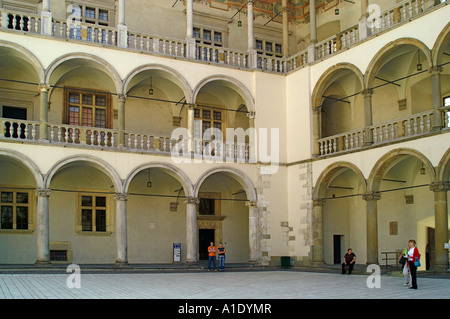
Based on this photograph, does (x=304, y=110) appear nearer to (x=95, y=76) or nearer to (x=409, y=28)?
(x=409, y=28)

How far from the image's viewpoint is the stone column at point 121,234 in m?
17.7

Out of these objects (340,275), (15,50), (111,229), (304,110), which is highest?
(15,50)

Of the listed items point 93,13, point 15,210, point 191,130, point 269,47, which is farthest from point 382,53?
point 15,210

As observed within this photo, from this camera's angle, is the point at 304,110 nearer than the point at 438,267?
No

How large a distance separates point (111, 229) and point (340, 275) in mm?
8499

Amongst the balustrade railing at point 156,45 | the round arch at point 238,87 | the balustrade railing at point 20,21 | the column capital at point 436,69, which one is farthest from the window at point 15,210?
the column capital at point 436,69

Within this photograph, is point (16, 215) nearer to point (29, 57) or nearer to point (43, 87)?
point (43, 87)

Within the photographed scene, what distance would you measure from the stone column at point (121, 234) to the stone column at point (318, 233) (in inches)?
261

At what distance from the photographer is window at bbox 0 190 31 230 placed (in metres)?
18.7

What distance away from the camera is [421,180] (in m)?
19.6

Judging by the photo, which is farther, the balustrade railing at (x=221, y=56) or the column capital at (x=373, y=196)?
the balustrade railing at (x=221, y=56)

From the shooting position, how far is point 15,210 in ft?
61.9

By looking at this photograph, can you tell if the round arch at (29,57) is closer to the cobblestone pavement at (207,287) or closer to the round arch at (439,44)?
the cobblestone pavement at (207,287)

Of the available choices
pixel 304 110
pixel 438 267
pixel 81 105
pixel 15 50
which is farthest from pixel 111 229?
pixel 438 267
